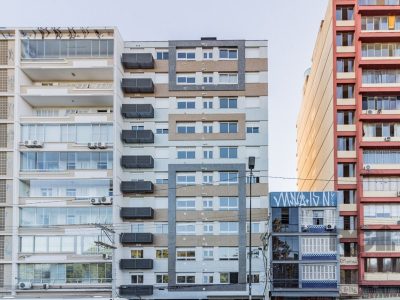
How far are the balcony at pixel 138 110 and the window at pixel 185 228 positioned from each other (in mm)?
12900

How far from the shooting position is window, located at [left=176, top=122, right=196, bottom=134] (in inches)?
2773

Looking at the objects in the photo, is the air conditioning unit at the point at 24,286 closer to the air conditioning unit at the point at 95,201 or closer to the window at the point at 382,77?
the air conditioning unit at the point at 95,201

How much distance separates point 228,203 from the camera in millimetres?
68875

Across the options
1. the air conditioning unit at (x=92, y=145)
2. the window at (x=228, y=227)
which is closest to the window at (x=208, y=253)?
the window at (x=228, y=227)

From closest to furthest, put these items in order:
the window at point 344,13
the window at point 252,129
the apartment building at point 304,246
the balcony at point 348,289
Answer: the apartment building at point 304,246
the balcony at point 348,289
the window at point 252,129
the window at point 344,13

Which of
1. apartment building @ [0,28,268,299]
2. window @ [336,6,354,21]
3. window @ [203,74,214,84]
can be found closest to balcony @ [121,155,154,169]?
apartment building @ [0,28,268,299]

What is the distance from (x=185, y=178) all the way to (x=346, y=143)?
62.7 feet

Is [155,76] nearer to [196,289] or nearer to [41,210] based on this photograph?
[41,210]

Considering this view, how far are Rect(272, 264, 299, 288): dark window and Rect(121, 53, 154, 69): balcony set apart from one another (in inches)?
1056

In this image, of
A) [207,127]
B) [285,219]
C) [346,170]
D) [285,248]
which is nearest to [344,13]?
[346,170]

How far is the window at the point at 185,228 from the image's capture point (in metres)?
68.6

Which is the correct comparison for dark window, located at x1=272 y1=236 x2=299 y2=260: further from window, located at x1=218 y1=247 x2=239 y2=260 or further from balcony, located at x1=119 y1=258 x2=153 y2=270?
balcony, located at x1=119 y1=258 x2=153 y2=270

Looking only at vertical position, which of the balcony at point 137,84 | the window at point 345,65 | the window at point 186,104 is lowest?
the window at point 186,104

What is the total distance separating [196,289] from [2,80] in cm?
3215
